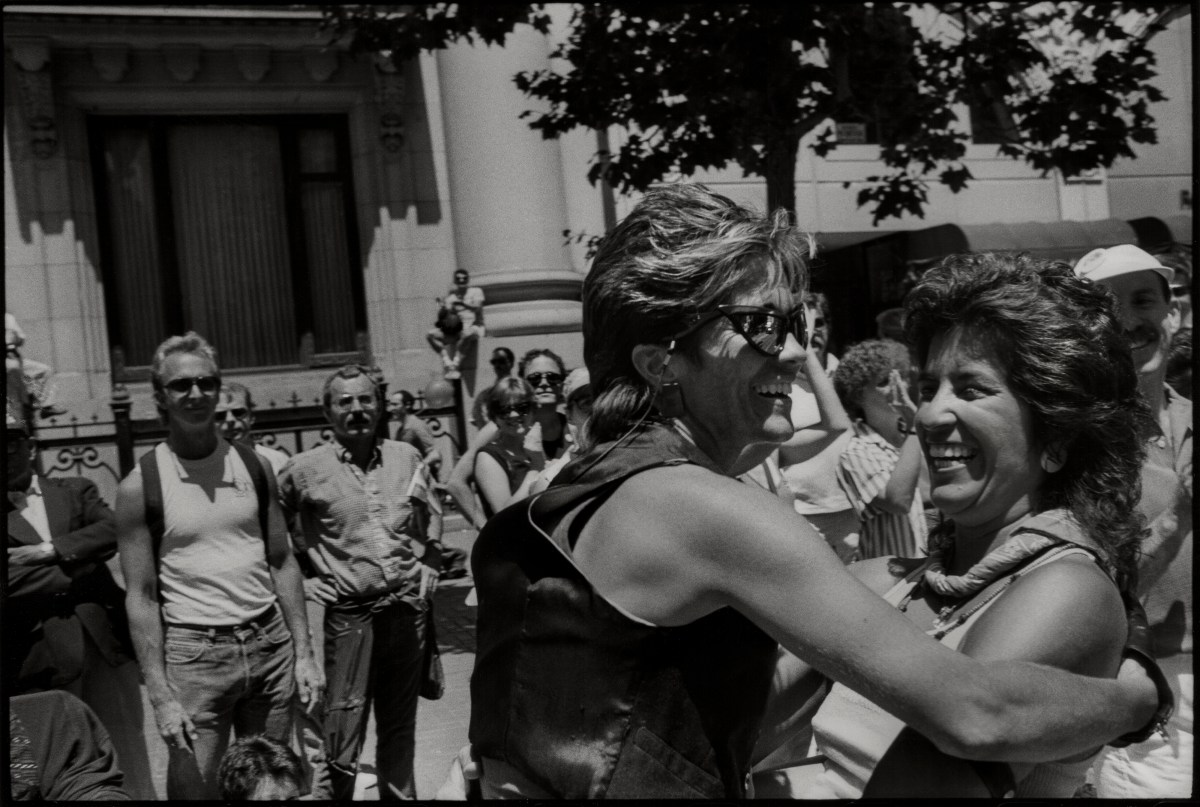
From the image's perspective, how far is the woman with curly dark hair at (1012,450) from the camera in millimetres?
1879

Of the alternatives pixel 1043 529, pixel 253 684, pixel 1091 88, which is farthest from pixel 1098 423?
pixel 1091 88

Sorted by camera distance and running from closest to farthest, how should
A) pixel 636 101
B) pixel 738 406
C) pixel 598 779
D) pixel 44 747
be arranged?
1. pixel 598 779
2. pixel 738 406
3. pixel 44 747
4. pixel 636 101

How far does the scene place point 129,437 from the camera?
36.0 ft

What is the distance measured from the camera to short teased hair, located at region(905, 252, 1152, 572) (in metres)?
1.92

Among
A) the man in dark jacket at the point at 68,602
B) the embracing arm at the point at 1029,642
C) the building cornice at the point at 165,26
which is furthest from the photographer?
the building cornice at the point at 165,26

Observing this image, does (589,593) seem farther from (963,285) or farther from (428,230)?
(428,230)

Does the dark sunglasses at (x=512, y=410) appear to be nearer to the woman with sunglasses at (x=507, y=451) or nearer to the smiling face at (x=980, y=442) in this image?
the woman with sunglasses at (x=507, y=451)

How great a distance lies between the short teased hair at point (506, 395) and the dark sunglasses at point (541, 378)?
0.30 feet

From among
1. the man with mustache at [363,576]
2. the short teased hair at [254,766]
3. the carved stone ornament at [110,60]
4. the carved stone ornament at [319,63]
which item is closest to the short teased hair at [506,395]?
the man with mustache at [363,576]

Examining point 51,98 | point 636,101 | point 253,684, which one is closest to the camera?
point 253,684

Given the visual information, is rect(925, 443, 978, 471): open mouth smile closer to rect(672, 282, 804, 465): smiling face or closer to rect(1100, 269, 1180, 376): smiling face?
rect(672, 282, 804, 465): smiling face

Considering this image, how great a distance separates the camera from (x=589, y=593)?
168cm

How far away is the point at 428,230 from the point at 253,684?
1068cm

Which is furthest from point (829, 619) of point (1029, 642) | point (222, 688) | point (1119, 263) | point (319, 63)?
point (319, 63)
